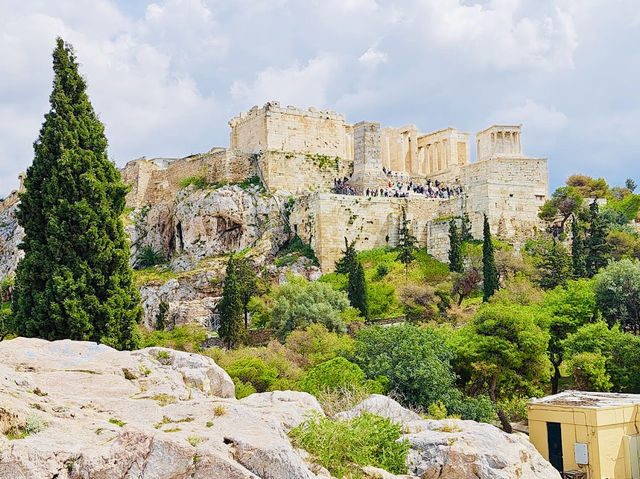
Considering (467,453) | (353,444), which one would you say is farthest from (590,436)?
(353,444)

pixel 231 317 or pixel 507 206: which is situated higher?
pixel 507 206

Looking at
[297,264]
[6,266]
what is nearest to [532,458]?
[297,264]

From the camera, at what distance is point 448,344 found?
27.2 meters

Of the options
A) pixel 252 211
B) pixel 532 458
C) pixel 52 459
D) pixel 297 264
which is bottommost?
pixel 532 458

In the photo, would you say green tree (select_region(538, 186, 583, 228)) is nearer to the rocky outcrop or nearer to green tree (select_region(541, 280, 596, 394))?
green tree (select_region(541, 280, 596, 394))

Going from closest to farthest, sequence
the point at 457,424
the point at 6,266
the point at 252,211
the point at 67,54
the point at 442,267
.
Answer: the point at 457,424
the point at 67,54
the point at 442,267
the point at 252,211
the point at 6,266

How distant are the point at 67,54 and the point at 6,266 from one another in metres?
38.7

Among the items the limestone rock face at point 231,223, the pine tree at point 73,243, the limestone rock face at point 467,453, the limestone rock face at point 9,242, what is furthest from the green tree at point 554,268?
the limestone rock face at point 9,242

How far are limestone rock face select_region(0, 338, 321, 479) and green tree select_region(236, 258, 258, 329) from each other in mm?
22758

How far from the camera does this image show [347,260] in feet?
130

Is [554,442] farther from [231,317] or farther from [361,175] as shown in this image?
[361,175]

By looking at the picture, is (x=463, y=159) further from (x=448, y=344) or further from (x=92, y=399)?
(x=92, y=399)

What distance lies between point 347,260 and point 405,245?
3.28m

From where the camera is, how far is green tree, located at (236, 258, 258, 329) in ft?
118
